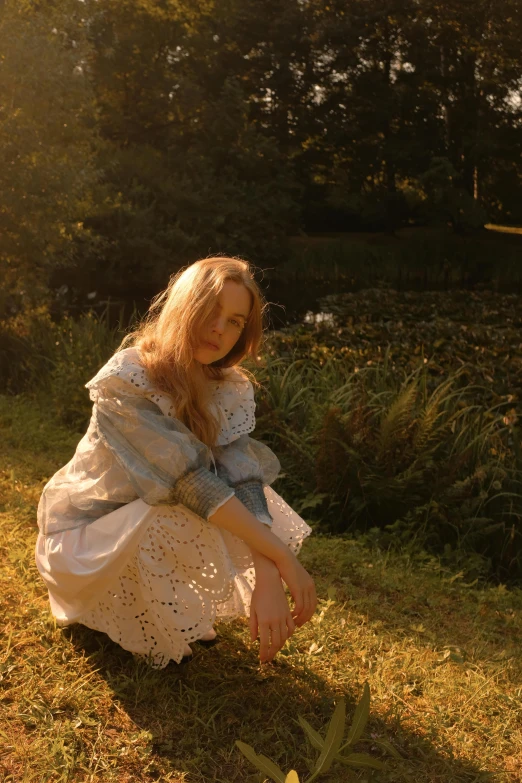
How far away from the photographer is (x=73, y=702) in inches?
76.9

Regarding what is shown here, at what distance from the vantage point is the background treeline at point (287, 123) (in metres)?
15.4

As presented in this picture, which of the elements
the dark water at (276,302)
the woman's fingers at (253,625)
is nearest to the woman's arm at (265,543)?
the woman's fingers at (253,625)

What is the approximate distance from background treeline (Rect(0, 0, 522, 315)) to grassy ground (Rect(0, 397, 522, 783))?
12444 millimetres

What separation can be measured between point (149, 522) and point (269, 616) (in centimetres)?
36

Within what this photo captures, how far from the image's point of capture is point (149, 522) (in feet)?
6.16

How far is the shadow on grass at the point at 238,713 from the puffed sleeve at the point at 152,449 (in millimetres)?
533

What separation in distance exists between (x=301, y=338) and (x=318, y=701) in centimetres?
585

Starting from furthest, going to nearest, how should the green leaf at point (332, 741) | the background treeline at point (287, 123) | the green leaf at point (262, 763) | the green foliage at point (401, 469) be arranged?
1. the background treeline at point (287, 123)
2. the green foliage at point (401, 469)
3. the green leaf at point (332, 741)
4. the green leaf at point (262, 763)

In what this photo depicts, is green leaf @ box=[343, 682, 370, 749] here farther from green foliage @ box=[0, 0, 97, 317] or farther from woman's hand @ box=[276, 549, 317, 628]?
green foliage @ box=[0, 0, 97, 317]

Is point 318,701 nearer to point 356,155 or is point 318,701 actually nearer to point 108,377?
point 108,377

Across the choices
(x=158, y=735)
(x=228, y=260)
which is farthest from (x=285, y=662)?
(x=228, y=260)

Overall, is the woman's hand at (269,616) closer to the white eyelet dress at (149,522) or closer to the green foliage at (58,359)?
the white eyelet dress at (149,522)

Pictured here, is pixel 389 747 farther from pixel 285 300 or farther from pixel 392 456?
pixel 285 300

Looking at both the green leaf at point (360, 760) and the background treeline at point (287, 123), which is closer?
the green leaf at point (360, 760)
